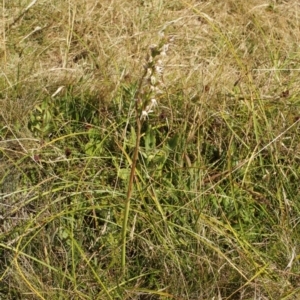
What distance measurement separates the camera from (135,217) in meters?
1.77

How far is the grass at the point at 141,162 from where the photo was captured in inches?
67.2

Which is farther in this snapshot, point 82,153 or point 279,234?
point 82,153

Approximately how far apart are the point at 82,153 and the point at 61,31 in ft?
2.53

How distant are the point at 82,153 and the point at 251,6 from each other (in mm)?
1211

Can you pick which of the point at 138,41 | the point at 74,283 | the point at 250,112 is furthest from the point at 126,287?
the point at 138,41

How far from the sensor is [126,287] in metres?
1.69

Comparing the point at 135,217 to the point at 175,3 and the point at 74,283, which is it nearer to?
the point at 74,283

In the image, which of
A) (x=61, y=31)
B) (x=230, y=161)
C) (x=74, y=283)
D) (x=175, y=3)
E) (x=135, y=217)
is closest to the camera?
(x=74, y=283)

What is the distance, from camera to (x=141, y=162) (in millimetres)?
1979

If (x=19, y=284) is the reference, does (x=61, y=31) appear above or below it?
above

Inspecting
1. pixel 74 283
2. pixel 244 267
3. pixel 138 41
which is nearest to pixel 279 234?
pixel 244 267

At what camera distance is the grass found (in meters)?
1.71

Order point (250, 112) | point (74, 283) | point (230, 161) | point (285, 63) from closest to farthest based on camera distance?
point (74, 283) < point (230, 161) < point (250, 112) < point (285, 63)

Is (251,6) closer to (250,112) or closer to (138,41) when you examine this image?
(138,41)
